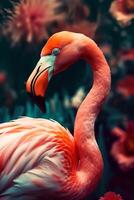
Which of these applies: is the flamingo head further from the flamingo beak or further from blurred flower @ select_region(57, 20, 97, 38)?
blurred flower @ select_region(57, 20, 97, 38)

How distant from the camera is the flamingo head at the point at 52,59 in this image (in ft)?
4.28

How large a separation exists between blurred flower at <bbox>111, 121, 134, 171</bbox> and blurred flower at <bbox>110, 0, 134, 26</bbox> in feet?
1.15

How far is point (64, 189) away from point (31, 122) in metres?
0.22

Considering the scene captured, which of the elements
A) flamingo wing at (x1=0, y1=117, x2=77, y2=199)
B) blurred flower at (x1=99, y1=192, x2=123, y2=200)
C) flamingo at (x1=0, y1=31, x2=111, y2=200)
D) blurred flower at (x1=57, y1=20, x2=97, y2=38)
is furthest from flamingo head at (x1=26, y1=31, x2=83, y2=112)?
blurred flower at (x1=99, y1=192, x2=123, y2=200)

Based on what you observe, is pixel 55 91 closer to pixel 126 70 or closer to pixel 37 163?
pixel 126 70

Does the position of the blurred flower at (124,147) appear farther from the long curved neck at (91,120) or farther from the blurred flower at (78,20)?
the blurred flower at (78,20)

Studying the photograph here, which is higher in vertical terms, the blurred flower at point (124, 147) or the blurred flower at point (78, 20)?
the blurred flower at point (78, 20)

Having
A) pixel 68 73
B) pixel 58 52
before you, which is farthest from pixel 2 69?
pixel 58 52

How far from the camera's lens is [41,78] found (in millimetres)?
1304

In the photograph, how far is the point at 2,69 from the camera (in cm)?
160

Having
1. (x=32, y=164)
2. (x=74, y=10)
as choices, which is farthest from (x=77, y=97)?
(x=32, y=164)

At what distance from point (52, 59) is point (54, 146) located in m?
0.24

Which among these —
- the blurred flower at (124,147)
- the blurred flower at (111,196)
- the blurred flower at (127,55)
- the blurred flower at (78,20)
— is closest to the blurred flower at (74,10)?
the blurred flower at (78,20)

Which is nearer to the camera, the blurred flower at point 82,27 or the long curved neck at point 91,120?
the long curved neck at point 91,120
